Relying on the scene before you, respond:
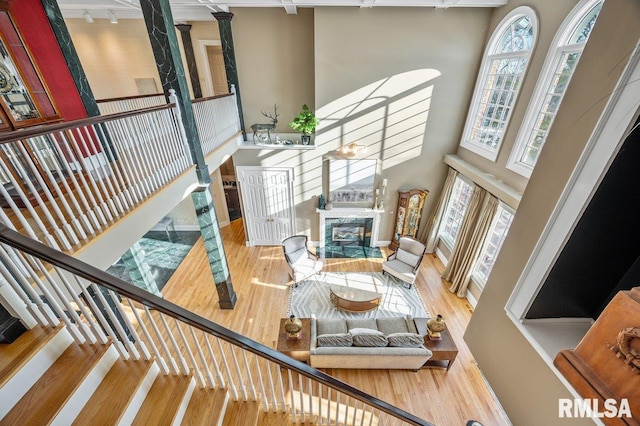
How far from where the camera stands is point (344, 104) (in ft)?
16.9

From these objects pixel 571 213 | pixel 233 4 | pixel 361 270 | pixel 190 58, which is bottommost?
pixel 361 270

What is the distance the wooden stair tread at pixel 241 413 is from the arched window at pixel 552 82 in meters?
3.81

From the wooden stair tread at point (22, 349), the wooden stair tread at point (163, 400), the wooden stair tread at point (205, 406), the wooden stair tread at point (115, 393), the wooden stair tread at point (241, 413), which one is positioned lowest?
the wooden stair tread at point (241, 413)

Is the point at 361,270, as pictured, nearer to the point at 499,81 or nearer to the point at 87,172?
the point at 499,81

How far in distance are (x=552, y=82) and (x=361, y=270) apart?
4.51 meters

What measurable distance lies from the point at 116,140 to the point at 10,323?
160cm

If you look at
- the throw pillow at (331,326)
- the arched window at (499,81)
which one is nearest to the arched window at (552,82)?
the arched window at (499,81)

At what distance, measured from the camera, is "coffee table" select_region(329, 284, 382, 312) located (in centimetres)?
455

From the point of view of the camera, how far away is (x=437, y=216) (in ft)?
19.4

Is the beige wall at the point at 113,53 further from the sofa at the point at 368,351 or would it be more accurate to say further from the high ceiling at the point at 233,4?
the sofa at the point at 368,351

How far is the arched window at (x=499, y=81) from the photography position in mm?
3857

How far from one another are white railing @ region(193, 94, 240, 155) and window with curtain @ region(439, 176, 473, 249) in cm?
482

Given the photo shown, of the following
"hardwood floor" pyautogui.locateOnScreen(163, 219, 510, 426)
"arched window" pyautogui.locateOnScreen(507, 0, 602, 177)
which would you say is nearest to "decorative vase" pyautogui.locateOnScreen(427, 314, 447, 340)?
"hardwood floor" pyautogui.locateOnScreen(163, 219, 510, 426)

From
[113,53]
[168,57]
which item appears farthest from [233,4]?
[113,53]
